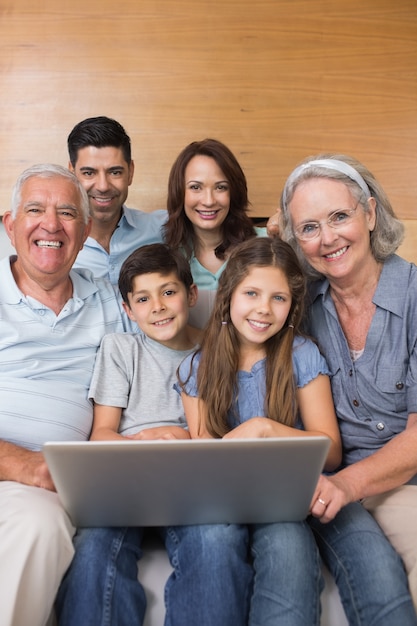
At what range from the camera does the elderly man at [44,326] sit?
154 cm

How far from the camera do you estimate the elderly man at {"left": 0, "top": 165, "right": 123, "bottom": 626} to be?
1543mm

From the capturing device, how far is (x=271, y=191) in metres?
3.09

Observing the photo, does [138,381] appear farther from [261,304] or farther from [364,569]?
[364,569]

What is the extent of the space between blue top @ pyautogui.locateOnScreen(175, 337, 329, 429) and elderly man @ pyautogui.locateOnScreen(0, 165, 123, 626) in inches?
12.8

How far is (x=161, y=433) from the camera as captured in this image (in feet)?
5.02

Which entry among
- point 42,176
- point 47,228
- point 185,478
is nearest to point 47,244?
point 47,228

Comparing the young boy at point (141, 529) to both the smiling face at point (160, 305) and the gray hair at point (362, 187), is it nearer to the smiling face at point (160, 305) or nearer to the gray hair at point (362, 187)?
the smiling face at point (160, 305)

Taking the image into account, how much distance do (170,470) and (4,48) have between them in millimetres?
2577

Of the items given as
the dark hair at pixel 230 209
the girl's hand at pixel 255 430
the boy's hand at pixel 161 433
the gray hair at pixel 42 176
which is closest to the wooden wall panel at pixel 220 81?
the dark hair at pixel 230 209

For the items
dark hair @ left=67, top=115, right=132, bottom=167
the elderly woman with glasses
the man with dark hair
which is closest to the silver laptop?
the elderly woman with glasses

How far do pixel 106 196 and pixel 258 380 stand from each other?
108 centimetres

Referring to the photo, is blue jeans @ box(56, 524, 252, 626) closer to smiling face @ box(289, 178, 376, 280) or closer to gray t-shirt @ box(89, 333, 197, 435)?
gray t-shirt @ box(89, 333, 197, 435)

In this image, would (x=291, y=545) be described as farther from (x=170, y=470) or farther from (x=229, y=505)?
(x=170, y=470)

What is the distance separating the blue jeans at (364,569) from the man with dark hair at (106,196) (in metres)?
1.25
